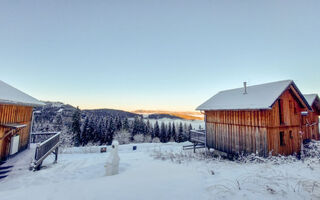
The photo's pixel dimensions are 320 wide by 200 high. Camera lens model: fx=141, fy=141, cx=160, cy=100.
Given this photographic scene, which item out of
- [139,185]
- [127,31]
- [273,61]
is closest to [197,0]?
[127,31]

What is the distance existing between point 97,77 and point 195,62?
42.8ft

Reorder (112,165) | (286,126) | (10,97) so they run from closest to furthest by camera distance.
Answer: (112,165), (10,97), (286,126)

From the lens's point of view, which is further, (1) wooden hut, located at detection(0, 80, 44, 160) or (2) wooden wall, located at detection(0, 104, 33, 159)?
(2) wooden wall, located at detection(0, 104, 33, 159)

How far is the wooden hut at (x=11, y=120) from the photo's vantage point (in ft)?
26.6

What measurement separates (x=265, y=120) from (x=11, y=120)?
17.7 metres

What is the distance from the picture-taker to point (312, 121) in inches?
634

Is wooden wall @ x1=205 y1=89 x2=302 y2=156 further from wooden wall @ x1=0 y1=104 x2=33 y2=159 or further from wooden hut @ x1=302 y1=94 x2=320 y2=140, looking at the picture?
wooden wall @ x1=0 y1=104 x2=33 y2=159

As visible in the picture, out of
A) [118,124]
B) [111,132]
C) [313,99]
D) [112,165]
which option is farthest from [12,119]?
[118,124]

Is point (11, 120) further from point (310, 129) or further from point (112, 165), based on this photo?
point (310, 129)

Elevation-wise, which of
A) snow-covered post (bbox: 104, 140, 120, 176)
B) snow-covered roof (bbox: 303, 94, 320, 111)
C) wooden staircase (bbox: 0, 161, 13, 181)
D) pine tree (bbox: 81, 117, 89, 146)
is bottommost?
pine tree (bbox: 81, 117, 89, 146)

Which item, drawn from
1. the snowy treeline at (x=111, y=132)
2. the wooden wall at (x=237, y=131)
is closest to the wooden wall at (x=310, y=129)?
the wooden wall at (x=237, y=131)

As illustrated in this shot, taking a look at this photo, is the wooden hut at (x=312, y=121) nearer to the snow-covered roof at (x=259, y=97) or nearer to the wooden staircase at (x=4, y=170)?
the snow-covered roof at (x=259, y=97)

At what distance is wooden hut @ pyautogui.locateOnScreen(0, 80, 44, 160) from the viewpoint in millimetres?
8102

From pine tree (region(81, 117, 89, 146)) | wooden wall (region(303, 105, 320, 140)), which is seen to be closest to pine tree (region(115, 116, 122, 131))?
pine tree (region(81, 117, 89, 146))
